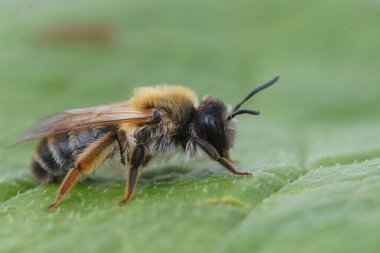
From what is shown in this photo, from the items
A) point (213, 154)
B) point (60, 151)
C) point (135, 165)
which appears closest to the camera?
point (135, 165)

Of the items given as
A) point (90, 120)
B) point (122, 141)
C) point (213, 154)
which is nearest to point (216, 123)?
point (213, 154)

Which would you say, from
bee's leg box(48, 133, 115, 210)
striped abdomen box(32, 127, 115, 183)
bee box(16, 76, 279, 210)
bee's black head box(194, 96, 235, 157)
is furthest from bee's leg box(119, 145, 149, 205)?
bee's black head box(194, 96, 235, 157)

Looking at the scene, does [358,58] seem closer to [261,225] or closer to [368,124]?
[368,124]

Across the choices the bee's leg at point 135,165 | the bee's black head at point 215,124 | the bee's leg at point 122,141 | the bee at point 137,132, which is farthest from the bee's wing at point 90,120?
the bee's black head at point 215,124

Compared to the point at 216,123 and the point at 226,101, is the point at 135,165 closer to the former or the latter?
the point at 216,123

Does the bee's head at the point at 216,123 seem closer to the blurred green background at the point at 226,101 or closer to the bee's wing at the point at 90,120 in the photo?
the blurred green background at the point at 226,101

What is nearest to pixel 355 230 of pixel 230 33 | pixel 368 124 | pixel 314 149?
pixel 314 149

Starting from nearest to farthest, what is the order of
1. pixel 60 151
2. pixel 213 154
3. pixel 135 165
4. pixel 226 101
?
pixel 135 165, pixel 213 154, pixel 60 151, pixel 226 101
